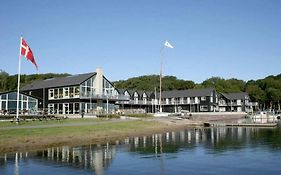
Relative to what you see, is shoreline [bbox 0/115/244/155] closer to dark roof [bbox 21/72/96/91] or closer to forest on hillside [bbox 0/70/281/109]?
dark roof [bbox 21/72/96/91]

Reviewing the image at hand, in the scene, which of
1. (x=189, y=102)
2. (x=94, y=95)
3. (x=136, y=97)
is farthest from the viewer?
(x=189, y=102)

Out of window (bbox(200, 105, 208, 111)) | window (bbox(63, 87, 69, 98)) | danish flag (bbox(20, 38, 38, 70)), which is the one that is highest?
danish flag (bbox(20, 38, 38, 70))

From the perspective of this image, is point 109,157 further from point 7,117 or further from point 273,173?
point 7,117

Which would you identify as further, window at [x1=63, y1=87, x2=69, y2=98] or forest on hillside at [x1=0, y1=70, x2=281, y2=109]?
forest on hillside at [x1=0, y1=70, x2=281, y2=109]

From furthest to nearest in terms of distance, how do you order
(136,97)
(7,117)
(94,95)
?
(136,97) < (94,95) < (7,117)

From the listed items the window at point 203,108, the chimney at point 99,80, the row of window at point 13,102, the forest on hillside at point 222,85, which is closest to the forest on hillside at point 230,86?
the forest on hillside at point 222,85

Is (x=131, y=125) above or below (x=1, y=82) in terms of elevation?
below

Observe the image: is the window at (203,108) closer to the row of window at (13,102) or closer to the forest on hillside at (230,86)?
the forest on hillside at (230,86)

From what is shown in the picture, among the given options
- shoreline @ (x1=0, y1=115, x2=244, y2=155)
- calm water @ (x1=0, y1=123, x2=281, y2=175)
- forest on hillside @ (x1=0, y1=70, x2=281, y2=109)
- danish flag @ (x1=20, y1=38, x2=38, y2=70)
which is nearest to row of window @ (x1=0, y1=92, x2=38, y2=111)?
danish flag @ (x1=20, y1=38, x2=38, y2=70)

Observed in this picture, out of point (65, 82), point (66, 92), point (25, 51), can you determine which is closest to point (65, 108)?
point (66, 92)

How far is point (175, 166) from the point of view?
23344 mm

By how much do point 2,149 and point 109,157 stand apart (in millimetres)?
9351

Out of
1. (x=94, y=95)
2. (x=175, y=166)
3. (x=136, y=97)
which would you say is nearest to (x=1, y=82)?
(x=136, y=97)

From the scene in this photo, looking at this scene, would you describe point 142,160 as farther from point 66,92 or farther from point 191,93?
point 191,93
